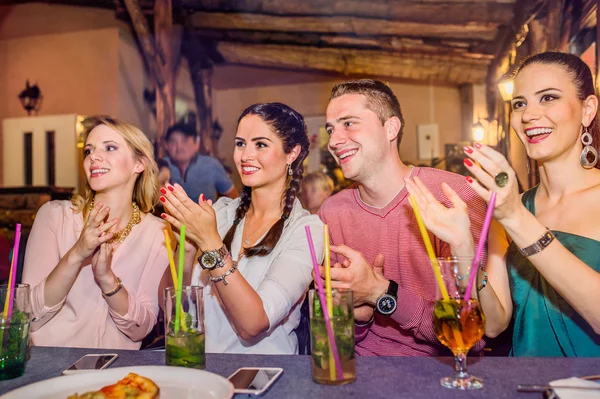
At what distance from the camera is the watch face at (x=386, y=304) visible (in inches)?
66.1

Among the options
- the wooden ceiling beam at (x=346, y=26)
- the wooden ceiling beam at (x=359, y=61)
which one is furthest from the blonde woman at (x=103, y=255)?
the wooden ceiling beam at (x=359, y=61)

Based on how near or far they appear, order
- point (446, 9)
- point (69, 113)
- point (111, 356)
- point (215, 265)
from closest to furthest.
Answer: point (111, 356) < point (215, 265) < point (446, 9) < point (69, 113)

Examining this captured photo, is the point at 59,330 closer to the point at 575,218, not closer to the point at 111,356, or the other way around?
the point at 111,356

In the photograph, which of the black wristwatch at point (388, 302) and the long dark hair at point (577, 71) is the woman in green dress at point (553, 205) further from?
the black wristwatch at point (388, 302)

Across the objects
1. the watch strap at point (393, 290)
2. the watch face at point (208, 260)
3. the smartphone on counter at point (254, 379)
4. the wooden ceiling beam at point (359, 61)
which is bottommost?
the smartphone on counter at point (254, 379)

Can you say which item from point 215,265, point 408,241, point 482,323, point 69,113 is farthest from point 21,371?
point 69,113

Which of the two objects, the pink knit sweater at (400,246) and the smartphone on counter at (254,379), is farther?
the pink knit sweater at (400,246)

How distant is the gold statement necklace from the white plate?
1.05m

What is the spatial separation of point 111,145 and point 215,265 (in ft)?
3.08

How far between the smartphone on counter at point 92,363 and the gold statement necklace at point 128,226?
854 millimetres

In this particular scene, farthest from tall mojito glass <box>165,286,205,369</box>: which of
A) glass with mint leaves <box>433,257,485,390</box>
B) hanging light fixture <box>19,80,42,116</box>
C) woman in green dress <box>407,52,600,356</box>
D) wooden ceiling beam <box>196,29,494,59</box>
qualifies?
hanging light fixture <box>19,80,42,116</box>

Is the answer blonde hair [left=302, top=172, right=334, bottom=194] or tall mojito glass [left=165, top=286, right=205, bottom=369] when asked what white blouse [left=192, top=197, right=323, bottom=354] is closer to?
tall mojito glass [left=165, top=286, right=205, bottom=369]

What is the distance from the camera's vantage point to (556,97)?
63.6 inches

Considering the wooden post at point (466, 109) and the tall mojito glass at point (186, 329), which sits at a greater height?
the wooden post at point (466, 109)
